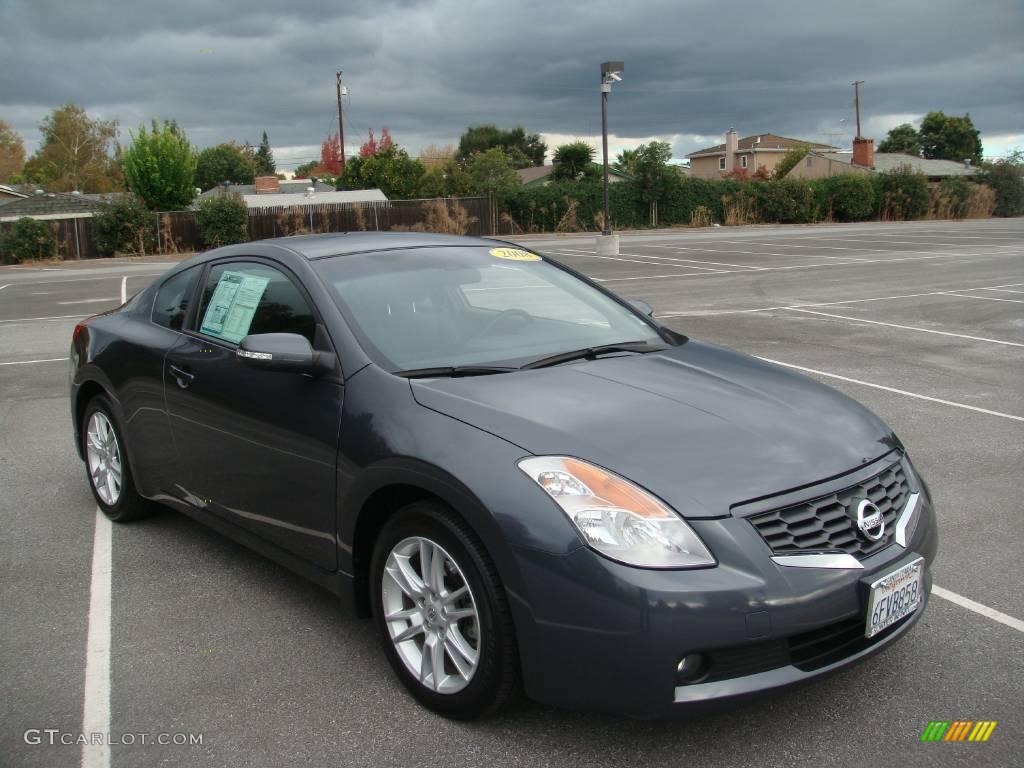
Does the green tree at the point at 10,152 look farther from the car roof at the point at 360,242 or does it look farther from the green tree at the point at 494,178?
the car roof at the point at 360,242

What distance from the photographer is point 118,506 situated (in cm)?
509

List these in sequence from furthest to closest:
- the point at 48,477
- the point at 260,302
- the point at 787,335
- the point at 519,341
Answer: the point at 787,335, the point at 48,477, the point at 260,302, the point at 519,341

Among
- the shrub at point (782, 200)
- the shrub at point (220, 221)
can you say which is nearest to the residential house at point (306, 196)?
the shrub at point (220, 221)

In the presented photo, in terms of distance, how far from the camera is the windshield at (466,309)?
364 centimetres

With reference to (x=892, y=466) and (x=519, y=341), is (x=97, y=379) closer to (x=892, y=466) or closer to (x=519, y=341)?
(x=519, y=341)

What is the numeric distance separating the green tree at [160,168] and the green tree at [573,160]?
2418 cm

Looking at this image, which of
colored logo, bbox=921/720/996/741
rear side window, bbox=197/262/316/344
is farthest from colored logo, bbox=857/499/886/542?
rear side window, bbox=197/262/316/344

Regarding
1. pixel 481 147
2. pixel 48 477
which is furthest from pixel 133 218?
pixel 481 147

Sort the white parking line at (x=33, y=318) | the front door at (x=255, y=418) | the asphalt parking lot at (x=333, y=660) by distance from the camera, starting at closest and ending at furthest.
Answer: the asphalt parking lot at (x=333, y=660) < the front door at (x=255, y=418) < the white parking line at (x=33, y=318)

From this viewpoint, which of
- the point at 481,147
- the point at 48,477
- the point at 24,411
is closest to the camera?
the point at 48,477

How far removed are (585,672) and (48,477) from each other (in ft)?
15.3

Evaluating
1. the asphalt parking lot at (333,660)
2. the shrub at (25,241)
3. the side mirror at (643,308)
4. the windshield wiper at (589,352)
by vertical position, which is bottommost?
the asphalt parking lot at (333,660)

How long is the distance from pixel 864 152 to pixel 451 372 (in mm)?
78285

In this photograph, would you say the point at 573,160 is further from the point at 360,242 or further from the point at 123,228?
the point at 360,242
